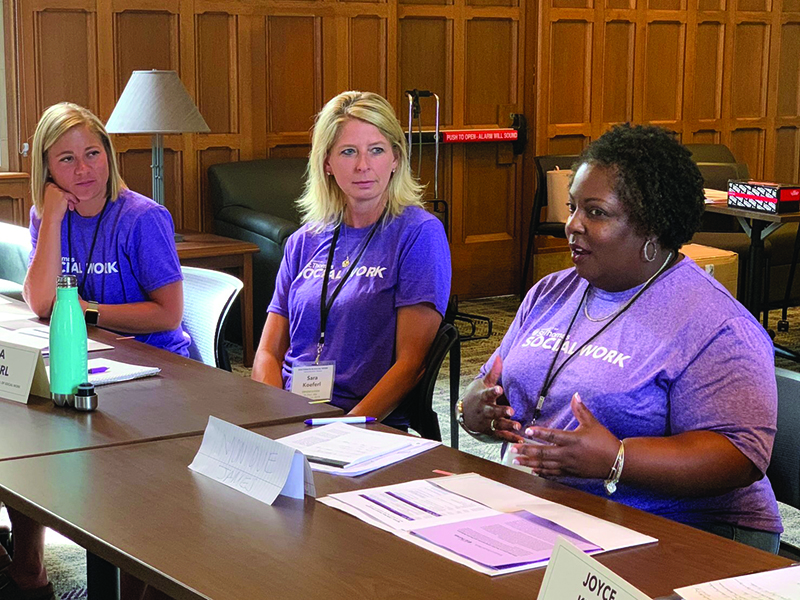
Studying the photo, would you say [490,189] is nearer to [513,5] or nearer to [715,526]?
[513,5]

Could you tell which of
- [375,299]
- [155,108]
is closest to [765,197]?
[155,108]

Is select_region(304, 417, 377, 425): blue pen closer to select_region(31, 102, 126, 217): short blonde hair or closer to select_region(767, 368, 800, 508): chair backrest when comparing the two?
select_region(767, 368, 800, 508): chair backrest

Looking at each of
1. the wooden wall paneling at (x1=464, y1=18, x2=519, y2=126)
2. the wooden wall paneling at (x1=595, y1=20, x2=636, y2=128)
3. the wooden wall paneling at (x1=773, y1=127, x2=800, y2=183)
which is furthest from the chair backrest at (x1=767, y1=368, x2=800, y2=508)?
the wooden wall paneling at (x1=773, y1=127, x2=800, y2=183)

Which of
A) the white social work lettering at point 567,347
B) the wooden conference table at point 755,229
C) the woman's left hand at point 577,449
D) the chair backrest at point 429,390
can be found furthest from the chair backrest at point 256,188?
the woman's left hand at point 577,449

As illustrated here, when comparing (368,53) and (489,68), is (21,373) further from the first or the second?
(489,68)

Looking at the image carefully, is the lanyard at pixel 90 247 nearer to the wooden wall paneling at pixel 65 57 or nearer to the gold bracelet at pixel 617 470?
the gold bracelet at pixel 617 470

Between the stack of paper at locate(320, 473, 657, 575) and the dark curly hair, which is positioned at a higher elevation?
the dark curly hair

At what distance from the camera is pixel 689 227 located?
6.63 ft

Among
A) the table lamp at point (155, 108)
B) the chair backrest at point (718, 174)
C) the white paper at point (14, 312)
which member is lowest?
the white paper at point (14, 312)

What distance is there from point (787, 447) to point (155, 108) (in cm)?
363

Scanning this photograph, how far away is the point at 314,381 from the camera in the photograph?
264 centimetres

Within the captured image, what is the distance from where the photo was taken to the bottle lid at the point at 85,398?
218 cm

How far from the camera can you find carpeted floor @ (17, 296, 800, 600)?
3041 mm

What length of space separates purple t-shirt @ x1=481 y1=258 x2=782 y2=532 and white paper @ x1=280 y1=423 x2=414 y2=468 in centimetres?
29
